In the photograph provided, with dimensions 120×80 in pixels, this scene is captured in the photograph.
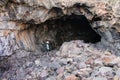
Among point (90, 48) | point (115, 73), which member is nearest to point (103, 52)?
point (90, 48)

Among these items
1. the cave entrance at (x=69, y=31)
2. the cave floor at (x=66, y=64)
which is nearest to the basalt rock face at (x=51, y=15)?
the cave floor at (x=66, y=64)

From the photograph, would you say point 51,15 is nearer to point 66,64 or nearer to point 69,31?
point 69,31

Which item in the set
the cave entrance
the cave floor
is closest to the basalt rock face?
the cave floor

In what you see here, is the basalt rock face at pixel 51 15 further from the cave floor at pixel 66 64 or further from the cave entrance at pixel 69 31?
the cave entrance at pixel 69 31

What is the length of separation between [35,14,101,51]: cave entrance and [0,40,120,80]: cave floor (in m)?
0.78

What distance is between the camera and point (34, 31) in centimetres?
597

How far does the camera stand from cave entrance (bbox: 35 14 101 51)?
6113 mm

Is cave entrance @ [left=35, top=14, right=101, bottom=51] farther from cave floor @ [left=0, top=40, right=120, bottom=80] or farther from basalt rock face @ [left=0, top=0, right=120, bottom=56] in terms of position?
cave floor @ [left=0, top=40, right=120, bottom=80]

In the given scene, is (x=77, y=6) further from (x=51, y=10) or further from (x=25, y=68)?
(x=25, y=68)

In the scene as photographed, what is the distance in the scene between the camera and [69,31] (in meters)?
6.28

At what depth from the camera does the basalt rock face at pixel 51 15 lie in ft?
16.9

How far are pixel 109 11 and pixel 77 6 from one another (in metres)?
0.64

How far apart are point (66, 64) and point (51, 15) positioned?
1.15m

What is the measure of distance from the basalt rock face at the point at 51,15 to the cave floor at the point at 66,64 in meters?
0.25
